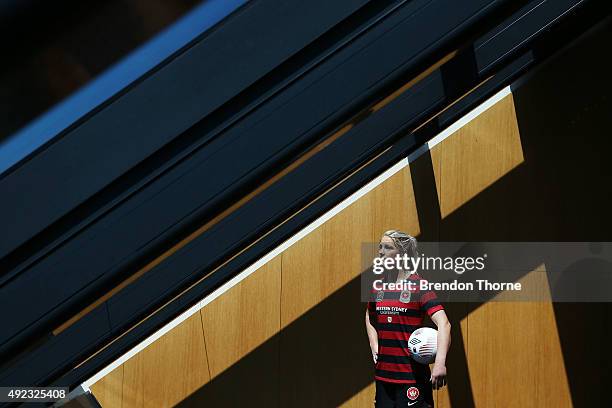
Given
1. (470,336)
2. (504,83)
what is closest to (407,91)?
(504,83)

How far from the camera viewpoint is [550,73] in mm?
4750

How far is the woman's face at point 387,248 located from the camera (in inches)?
155

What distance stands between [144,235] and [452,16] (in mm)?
563

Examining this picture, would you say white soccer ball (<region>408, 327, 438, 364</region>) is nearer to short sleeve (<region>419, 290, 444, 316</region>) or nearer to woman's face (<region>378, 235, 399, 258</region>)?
short sleeve (<region>419, 290, 444, 316</region>)

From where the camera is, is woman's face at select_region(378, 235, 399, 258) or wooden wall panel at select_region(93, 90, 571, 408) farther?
wooden wall panel at select_region(93, 90, 571, 408)

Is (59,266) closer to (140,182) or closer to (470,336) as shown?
(140,182)

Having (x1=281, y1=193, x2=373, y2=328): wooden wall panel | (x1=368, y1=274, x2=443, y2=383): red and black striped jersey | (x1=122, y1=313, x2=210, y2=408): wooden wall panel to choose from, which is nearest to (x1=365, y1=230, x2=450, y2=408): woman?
(x1=368, y1=274, x2=443, y2=383): red and black striped jersey

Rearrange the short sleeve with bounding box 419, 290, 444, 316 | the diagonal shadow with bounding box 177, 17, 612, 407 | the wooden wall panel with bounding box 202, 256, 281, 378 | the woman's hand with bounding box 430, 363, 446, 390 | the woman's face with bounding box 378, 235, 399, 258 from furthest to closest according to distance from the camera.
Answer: the wooden wall panel with bounding box 202, 256, 281, 378 → the diagonal shadow with bounding box 177, 17, 612, 407 → the woman's face with bounding box 378, 235, 399, 258 → the short sleeve with bounding box 419, 290, 444, 316 → the woman's hand with bounding box 430, 363, 446, 390

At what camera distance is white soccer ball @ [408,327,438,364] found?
327 cm

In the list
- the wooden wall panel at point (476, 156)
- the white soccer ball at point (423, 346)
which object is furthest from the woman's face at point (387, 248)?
the wooden wall panel at point (476, 156)

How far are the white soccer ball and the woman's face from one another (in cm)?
79

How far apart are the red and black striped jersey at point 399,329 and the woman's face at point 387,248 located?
57 centimetres

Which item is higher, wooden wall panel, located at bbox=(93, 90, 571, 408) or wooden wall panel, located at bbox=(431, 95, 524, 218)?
wooden wall panel, located at bbox=(431, 95, 524, 218)

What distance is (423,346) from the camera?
327 centimetres
